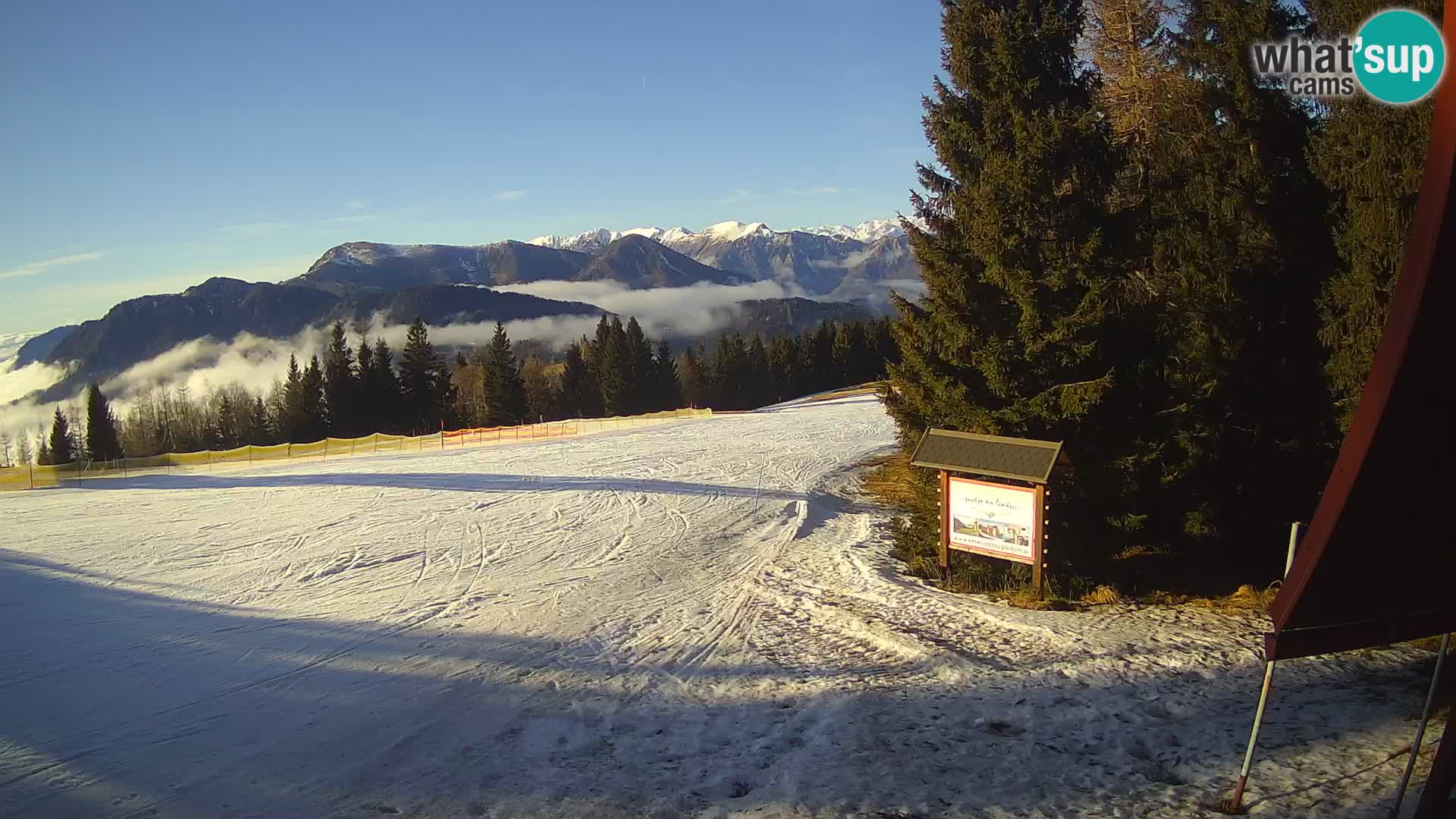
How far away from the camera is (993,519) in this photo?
1166cm

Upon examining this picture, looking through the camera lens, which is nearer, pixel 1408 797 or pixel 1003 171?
pixel 1408 797

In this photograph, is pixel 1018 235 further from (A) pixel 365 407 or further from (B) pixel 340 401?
(B) pixel 340 401

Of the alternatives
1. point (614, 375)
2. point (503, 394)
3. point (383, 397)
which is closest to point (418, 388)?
point (383, 397)

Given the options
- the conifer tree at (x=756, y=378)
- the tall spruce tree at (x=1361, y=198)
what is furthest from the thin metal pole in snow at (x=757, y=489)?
the conifer tree at (x=756, y=378)

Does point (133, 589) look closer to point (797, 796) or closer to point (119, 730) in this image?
point (119, 730)

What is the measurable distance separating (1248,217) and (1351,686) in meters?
6.40

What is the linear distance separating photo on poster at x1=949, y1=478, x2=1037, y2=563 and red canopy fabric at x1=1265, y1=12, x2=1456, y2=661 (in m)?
5.66

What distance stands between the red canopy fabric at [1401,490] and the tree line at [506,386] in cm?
6645

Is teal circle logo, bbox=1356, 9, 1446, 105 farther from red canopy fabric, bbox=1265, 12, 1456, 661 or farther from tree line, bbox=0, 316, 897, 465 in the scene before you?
tree line, bbox=0, 316, 897, 465

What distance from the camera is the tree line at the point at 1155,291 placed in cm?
1090

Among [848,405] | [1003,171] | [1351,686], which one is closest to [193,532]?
[1003,171]

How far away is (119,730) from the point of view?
812cm

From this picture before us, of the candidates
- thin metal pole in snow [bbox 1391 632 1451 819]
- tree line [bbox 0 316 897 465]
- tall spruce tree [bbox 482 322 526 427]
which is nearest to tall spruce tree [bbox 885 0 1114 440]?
thin metal pole in snow [bbox 1391 632 1451 819]

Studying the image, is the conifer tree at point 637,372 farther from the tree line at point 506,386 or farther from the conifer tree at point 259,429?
the conifer tree at point 259,429
